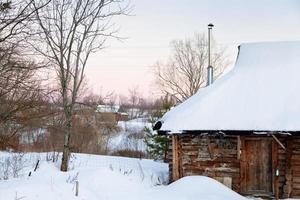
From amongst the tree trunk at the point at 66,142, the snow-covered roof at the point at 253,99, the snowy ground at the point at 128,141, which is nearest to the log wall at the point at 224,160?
the snow-covered roof at the point at 253,99

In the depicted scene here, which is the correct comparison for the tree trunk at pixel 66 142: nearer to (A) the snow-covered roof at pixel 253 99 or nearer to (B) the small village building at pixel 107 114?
(B) the small village building at pixel 107 114

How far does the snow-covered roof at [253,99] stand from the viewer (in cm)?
1458

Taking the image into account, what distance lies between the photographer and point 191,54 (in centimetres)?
3916

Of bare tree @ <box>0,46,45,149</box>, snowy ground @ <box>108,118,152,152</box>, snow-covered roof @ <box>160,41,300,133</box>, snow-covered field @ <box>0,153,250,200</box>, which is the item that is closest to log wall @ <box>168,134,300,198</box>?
snow-covered roof @ <box>160,41,300,133</box>

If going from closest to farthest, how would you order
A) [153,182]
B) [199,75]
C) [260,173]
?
1. [260,173]
2. [153,182]
3. [199,75]

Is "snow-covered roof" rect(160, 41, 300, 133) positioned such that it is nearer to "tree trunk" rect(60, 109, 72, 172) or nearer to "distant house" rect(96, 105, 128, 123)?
"tree trunk" rect(60, 109, 72, 172)

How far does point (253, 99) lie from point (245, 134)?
5.68ft

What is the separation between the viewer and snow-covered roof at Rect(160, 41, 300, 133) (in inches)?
574

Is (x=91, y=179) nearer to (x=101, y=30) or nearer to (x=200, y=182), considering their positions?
(x=200, y=182)

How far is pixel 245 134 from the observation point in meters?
14.5

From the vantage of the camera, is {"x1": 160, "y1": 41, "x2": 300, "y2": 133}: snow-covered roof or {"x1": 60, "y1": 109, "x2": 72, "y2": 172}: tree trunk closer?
{"x1": 160, "y1": 41, "x2": 300, "y2": 133}: snow-covered roof

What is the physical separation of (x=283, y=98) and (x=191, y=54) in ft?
79.3

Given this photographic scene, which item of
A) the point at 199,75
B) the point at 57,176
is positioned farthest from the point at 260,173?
the point at 199,75

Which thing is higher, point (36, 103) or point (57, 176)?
point (36, 103)
